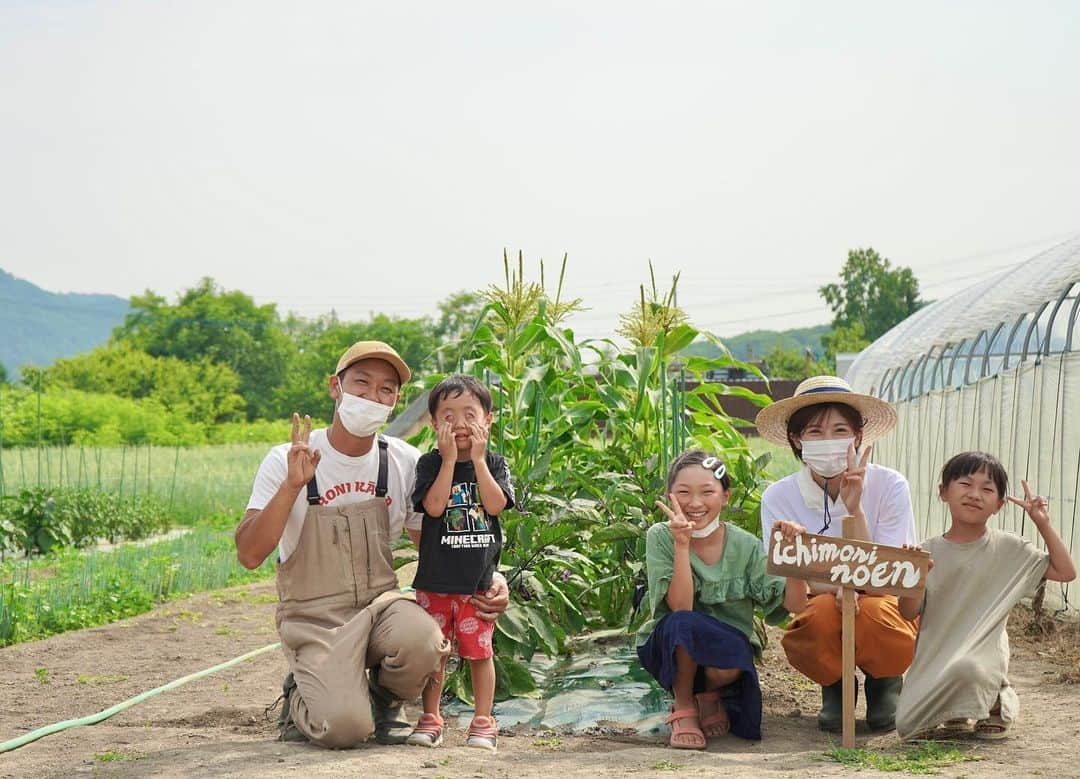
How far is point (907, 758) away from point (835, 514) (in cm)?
89

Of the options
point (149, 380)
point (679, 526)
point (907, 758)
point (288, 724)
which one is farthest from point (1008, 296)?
point (149, 380)

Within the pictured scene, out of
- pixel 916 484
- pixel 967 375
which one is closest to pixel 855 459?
pixel 967 375

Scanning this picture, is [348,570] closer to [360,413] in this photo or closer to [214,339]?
[360,413]

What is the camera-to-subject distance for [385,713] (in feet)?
13.4

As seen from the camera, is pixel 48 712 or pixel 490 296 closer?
pixel 48 712

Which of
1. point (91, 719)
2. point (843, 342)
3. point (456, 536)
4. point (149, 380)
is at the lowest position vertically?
point (91, 719)

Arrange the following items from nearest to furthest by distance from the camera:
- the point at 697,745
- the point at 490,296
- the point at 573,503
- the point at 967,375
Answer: the point at 697,745 → the point at 573,503 → the point at 490,296 → the point at 967,375

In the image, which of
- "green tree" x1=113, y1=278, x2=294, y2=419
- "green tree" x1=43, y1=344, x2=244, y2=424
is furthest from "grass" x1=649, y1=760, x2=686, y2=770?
"green tree" x1=113, y1=278, x2=294, y2=419

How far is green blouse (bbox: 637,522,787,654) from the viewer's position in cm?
420

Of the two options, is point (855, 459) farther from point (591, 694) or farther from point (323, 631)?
point (323, 631)

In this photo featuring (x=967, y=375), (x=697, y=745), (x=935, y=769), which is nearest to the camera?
(x=935, y=769)

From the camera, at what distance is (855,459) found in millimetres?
4133

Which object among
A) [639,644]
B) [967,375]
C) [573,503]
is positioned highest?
[967,375]

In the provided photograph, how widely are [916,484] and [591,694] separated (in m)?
7.78
